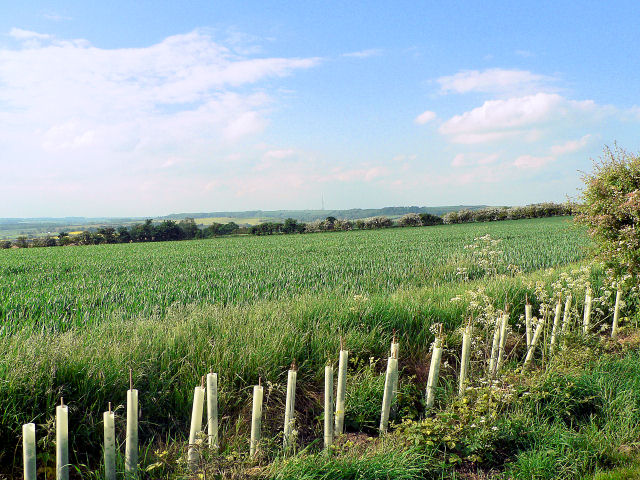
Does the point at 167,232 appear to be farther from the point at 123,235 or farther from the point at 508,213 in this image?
the point at 508,213

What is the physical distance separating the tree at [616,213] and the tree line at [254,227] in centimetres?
5854

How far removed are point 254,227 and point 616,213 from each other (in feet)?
198

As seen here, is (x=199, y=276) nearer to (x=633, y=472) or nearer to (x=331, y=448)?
(x=331, y=448)

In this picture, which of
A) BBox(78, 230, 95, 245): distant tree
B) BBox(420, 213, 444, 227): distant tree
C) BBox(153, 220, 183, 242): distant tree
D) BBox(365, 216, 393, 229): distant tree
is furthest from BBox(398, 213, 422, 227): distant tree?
BBox(78, 230, 95, 245): distant tree

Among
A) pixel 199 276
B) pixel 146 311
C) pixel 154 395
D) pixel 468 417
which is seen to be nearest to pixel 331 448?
pixel 468 417

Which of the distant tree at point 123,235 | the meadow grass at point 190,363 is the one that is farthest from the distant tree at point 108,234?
the meadow grass at point 190,363

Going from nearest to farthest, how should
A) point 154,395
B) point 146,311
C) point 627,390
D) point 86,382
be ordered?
1. point 86,382
2. point 154,395
3. point 627,390
4. point 146,311

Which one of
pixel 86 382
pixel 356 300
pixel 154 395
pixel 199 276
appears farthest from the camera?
pixel 199 276

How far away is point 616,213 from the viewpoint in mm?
8266

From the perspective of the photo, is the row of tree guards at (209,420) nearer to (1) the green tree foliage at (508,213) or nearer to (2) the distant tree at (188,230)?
(2) the distant tree at (188,230)

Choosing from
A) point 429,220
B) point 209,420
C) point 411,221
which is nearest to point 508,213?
point 429,220

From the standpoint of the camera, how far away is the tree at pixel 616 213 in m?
7.95

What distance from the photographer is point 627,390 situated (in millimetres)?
5180

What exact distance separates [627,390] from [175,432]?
5.27 m
